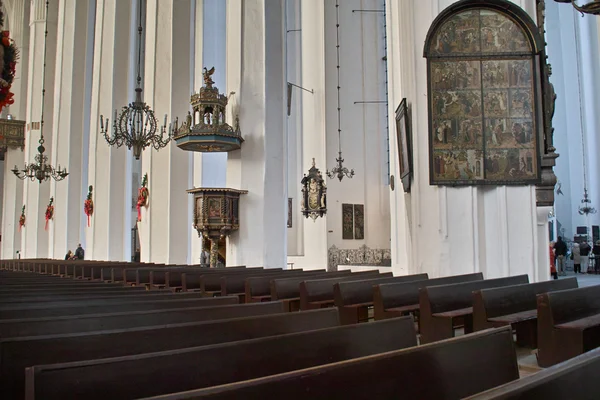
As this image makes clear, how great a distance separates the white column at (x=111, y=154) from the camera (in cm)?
1777

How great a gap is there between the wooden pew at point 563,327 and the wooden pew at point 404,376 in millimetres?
1410

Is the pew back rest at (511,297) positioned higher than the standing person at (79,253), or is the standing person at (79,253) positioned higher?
the standing person at (79,253)

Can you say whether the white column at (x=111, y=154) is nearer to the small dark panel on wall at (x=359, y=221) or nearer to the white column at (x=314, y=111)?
the white column at (x=314, y=111)

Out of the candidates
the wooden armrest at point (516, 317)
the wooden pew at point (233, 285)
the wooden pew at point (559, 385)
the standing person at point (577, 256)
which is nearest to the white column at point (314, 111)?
the standing person at point (577, 256)

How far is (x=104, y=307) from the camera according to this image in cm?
394

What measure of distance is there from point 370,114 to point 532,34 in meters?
14.2

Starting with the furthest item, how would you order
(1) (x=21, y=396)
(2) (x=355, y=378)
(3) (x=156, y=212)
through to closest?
1. (3) (x=156, y=212)
2. (1) (x=21, y=396)
3. (2) (x=355, y=378)

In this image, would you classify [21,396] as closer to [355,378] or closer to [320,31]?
[355,378]

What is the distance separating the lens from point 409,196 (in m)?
8.59

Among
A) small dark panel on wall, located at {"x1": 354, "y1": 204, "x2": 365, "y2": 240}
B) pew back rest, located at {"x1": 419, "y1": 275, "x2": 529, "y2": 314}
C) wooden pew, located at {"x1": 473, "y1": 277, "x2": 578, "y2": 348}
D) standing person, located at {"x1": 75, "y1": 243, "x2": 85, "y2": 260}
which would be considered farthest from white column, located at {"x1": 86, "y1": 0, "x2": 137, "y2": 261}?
wooden pew, located at {"x1": 473, "y1": 277, "x2": 578, "y2": 348}

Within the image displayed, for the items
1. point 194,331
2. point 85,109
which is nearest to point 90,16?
point 85,109

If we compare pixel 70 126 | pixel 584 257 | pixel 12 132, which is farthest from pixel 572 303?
pixel 12 132

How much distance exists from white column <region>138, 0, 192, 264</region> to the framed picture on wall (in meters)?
7.47

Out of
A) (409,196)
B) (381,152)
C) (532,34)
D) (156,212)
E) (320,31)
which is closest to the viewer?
(532,34)
